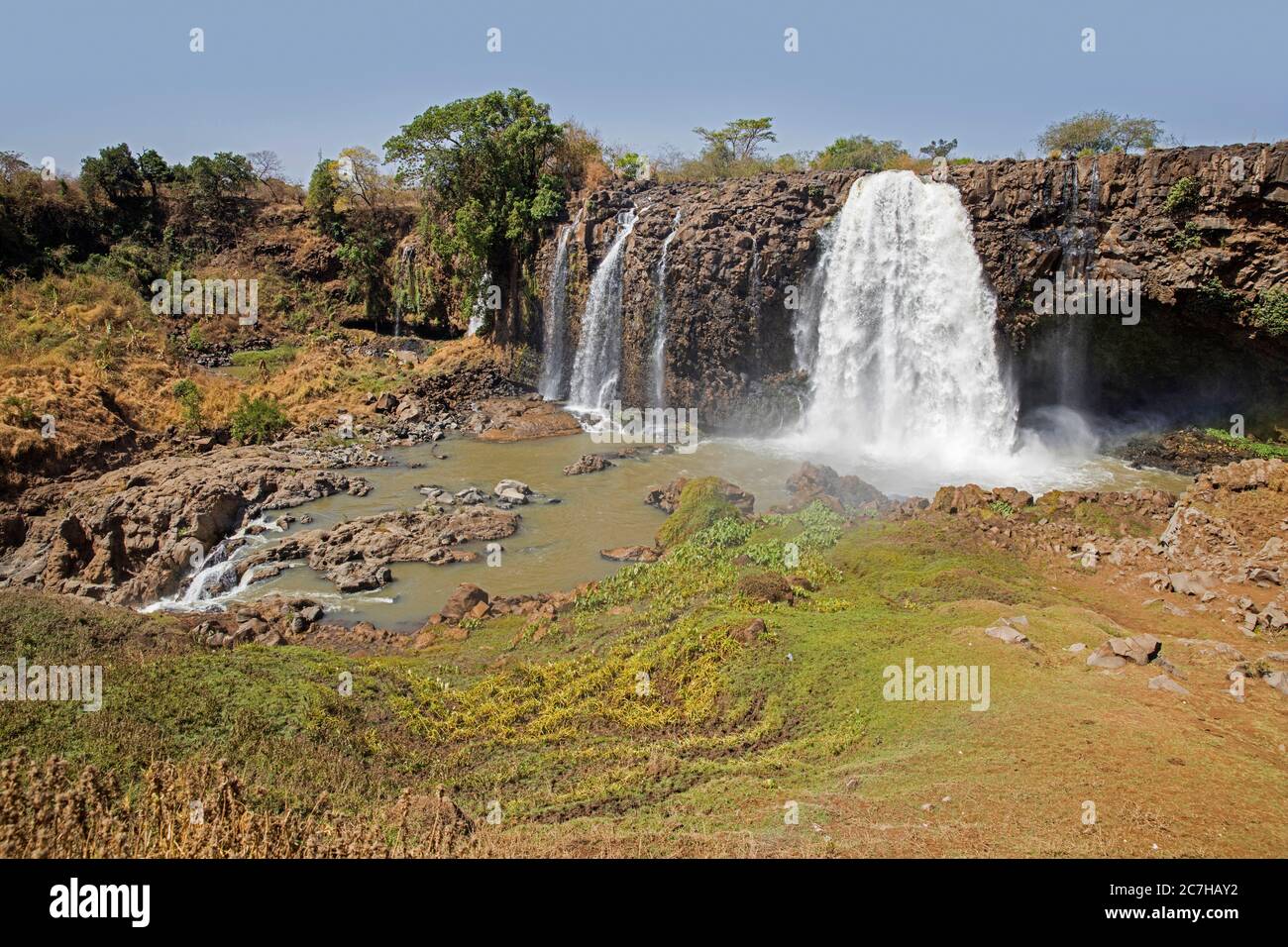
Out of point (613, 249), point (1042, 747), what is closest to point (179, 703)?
point (1042, 747)

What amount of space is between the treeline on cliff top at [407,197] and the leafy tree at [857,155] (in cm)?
10

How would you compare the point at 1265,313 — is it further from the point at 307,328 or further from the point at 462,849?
the point at 307,328

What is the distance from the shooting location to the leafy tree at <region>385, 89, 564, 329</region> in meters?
33.3

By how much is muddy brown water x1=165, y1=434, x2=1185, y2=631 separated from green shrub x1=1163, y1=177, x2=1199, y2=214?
7.41 metres

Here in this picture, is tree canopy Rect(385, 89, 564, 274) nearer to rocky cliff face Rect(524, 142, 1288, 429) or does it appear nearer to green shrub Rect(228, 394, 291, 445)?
rocky cliff face Rect(524, 142, 1288, 429)

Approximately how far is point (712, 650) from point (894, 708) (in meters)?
2.63

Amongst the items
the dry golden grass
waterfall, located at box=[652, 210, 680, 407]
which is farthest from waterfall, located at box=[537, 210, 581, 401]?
→ the dry golden grass

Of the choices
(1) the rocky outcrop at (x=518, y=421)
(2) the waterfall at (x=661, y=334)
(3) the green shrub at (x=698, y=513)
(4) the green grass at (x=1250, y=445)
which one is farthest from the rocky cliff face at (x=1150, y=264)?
(1) the rocky outcrop at (x=518, y=421)

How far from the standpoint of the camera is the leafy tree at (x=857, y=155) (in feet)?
121

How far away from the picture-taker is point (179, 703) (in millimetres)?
7832

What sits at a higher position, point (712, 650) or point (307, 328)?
Result: point (307, 328)
